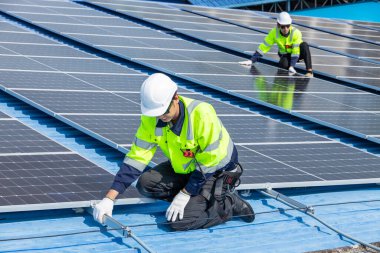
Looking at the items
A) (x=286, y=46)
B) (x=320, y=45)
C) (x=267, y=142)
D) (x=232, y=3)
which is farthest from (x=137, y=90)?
(x=232, y=3)

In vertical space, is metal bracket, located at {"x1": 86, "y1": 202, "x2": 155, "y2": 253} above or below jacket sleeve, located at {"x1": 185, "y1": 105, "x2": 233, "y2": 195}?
below

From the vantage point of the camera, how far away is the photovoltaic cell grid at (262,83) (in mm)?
15016

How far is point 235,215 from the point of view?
392 inches

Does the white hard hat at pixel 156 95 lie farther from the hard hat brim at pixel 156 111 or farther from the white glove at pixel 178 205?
the white glove at pixel 178 205

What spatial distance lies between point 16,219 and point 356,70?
41.0ft

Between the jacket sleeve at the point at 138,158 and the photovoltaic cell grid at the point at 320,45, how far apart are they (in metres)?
9.65

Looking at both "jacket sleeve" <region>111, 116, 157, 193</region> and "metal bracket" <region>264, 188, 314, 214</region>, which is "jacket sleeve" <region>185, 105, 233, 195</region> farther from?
"metal bracket" <region>264, 188, 314, 214</region>

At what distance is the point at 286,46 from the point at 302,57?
1.78 feet

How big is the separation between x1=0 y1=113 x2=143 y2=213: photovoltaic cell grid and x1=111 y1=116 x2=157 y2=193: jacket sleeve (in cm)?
30

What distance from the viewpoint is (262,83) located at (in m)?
17.0

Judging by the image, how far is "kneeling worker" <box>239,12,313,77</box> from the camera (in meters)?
18.9

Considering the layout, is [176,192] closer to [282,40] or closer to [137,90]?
[137,90]

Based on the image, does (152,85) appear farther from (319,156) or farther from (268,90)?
(268,90)

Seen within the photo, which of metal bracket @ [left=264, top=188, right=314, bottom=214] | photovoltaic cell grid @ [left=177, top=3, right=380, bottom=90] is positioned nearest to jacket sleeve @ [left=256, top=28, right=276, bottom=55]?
photovoltaic cell grid @ [left=177, top=3, right=380, bottom=90]
